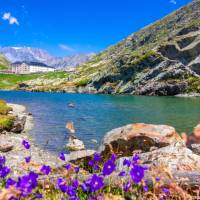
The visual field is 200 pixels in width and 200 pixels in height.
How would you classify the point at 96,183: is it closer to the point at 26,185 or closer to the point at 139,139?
the point at 26,185

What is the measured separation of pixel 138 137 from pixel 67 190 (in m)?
19.9

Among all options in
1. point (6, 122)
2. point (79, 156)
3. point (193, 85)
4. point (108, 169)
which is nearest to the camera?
point (108, 169)

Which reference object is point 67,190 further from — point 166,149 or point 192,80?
point 192,80

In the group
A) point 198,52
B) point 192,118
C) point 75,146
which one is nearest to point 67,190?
point 75,146

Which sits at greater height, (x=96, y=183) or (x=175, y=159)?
(x=96, y=183)

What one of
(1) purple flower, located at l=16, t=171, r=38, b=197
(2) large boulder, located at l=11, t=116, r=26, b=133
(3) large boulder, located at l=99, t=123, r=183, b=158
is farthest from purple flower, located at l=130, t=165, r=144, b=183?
(2) large boulder, located at l=11, t=116, r=26, b=133

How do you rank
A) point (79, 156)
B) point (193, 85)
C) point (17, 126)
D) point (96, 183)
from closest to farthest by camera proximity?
point (96, 183), point (79, 156), point (17, 126), point (193, 85)

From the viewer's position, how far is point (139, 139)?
26.4 m

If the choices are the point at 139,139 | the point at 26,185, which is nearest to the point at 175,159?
the point at 26,185

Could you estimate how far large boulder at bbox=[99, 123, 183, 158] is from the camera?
84.2 feet

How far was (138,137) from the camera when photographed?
26.4 meters

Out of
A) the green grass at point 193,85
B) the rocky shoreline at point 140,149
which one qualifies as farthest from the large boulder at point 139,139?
the green grass at point 193,85

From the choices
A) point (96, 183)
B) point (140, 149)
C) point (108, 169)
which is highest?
point (108, 169)

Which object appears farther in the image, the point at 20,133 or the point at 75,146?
the point at 20,133
